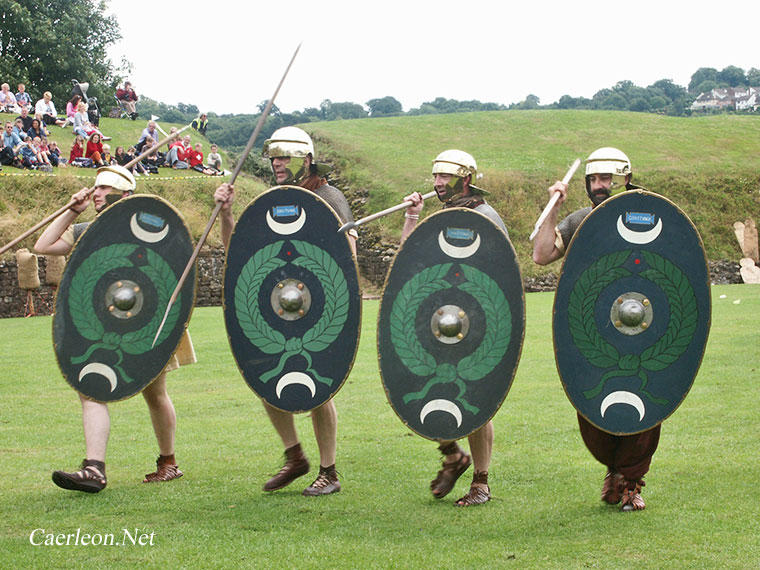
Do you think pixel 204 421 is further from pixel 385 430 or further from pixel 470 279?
pixel 470 279

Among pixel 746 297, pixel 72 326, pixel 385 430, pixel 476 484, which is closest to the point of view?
pixel 476 484

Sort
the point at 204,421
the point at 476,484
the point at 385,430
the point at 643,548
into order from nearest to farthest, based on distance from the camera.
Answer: the point at 643,548 < the point at 476,484 < the point at 385,430 < the point at 204,421

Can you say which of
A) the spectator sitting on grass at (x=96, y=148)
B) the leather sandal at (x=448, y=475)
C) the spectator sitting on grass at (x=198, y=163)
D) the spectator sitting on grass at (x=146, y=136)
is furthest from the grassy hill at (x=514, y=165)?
the leather sandal at (x=448, y=475)

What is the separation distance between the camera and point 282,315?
5332mm

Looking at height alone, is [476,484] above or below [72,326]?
below

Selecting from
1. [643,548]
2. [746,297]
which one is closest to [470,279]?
[643,548]

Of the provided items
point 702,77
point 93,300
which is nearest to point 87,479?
point 93,300

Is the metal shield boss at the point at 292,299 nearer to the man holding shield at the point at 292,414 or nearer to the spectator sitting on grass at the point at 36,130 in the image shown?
Result: the man holding shield at the point at 292,414

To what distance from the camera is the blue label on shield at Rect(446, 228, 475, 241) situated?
504cm

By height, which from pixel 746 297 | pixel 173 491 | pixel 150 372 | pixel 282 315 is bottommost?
pixel 746 297

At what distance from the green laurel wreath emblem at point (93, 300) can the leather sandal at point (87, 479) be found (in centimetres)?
60

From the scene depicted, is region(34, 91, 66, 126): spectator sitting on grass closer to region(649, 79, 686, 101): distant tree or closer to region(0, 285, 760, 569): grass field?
region(0, 285, 760, 569): grass field

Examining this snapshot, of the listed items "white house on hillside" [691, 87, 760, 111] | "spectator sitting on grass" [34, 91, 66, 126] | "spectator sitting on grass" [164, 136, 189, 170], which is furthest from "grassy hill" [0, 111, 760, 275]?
"white house on hillside" [691, 87, 760, 111]

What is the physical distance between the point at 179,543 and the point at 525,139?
130 ft
